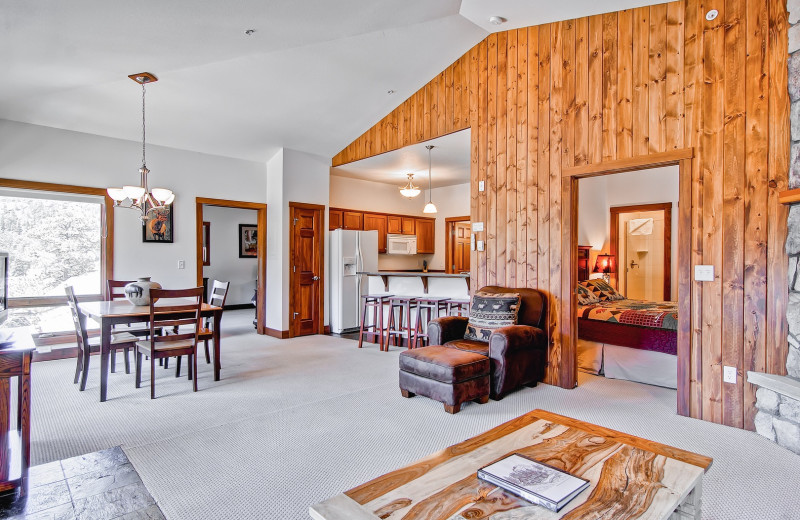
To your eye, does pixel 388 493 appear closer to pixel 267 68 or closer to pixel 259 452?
pixel 259 452

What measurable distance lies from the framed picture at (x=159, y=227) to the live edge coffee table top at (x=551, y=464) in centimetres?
536

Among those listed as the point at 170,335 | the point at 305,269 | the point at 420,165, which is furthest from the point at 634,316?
the point at 305,269

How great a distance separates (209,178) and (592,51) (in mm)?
5122

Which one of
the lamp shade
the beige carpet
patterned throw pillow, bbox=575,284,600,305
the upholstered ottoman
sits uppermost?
the lamp shade

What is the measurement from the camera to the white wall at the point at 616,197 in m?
7.18

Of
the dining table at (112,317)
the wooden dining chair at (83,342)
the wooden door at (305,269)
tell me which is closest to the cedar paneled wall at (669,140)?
the dining table at (112,317)

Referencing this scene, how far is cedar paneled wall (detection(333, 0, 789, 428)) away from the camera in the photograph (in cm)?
294

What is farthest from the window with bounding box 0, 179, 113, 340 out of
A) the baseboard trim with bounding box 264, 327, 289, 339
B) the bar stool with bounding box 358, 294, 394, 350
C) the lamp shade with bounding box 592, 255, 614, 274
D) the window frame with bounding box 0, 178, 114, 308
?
the lamp shade with bounding box 592, 255, 614, 274

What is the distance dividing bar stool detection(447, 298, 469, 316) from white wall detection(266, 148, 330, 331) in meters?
2.35

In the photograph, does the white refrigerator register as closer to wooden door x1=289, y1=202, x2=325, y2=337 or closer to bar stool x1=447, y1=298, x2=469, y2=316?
wooden door x1=289, y1=202, x2=325, y2=337

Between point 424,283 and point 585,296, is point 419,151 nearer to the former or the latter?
point 424,283

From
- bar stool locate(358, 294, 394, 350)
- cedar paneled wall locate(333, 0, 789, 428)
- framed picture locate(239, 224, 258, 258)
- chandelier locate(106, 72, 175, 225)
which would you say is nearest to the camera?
cedar paneled wall locate(333, 0, 789, 428)

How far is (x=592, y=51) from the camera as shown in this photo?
12.5 ft

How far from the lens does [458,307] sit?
5410 mm
